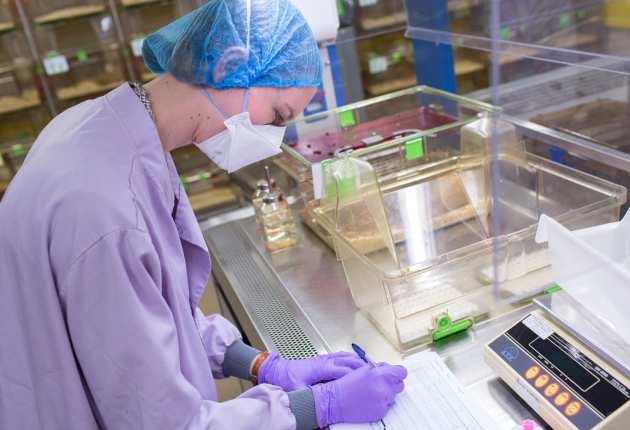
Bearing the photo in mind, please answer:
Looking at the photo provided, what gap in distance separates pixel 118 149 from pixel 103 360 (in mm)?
359

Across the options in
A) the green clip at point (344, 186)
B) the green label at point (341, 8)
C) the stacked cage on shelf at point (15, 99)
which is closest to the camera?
the green clip at point (344, 186)

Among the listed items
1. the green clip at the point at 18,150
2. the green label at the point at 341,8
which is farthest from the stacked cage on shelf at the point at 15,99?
the green label at the point at 341,8

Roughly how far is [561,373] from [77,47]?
14.5 ft

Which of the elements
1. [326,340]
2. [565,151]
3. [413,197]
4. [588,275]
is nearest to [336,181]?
[413,197]

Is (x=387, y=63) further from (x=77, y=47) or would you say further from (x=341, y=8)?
Result: (x=77, y=47)

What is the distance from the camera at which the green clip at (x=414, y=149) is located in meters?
1.54

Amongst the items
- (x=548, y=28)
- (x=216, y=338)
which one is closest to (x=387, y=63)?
(x=548, y=28)

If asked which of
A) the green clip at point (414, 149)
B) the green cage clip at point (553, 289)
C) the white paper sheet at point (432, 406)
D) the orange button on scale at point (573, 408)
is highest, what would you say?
the green clip at point (414, 149)

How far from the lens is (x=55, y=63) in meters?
4.25

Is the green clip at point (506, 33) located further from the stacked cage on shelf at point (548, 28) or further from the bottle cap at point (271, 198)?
the bottle cap at point (271, 198)

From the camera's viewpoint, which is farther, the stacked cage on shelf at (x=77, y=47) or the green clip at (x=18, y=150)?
the green clip at (x=18, y=150)

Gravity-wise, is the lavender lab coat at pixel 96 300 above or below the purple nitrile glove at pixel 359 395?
above

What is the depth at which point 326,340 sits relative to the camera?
4.29ft

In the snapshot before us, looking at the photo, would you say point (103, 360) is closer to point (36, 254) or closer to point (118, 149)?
point (36, 254)
